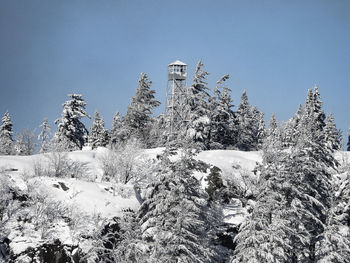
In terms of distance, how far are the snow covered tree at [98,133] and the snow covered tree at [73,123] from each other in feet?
57.4

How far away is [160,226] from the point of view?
2241 cm

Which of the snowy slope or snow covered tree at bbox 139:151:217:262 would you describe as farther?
the snowy slope

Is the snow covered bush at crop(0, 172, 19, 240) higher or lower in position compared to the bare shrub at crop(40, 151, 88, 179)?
lower

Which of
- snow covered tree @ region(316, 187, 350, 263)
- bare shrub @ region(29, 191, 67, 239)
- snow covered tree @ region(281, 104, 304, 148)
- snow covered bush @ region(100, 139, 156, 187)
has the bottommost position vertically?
snow covered tree @ region(316, 187, 350, 263)

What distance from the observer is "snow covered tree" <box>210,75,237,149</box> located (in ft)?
167

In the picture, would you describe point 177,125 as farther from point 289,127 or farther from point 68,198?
point 289,127

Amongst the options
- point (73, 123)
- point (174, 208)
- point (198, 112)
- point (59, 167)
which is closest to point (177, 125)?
point (198, 112)

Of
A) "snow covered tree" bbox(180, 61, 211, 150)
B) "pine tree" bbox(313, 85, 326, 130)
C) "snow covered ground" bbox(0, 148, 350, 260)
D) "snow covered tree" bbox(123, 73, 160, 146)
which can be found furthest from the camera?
"pine tree" bbox(313, 85, 326, 130)

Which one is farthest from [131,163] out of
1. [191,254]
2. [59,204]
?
[191,254]

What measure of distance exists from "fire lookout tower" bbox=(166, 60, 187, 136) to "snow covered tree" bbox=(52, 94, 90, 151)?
1063 cm

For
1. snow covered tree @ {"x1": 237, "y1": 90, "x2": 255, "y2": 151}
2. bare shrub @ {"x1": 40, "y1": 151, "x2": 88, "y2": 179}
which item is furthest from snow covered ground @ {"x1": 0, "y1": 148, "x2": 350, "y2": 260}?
snow covered tree @ {"x1": 237, "y1": 90, "x2": 255, "y2": 151}

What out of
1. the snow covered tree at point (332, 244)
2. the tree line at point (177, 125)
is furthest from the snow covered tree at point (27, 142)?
the snow covered tree at point (332, 244)

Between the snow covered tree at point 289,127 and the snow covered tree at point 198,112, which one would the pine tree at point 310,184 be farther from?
the snow covered tree at point 289,127

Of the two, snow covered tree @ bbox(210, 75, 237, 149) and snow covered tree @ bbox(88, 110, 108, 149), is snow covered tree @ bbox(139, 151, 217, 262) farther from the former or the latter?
snow covered tree @ bbox(88, 110, 108, 149)
